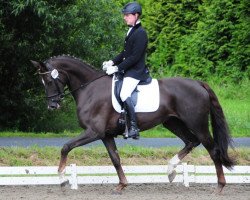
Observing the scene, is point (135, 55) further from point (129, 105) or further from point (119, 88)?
point (129, 105)

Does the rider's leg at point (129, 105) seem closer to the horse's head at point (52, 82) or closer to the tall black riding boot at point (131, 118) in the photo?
the tall black riding boot at point (131, 118)

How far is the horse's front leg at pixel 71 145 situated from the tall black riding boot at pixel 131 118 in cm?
49

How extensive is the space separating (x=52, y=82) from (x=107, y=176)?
174 centimetres

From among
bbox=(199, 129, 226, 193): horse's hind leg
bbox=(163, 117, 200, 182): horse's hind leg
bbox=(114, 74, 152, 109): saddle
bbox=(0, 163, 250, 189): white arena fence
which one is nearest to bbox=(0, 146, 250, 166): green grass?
bbox=(0, 163, 250, 189): white arena fence

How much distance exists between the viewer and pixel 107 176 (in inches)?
448

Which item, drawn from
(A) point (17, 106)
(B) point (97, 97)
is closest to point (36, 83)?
(A) point (17, 106)

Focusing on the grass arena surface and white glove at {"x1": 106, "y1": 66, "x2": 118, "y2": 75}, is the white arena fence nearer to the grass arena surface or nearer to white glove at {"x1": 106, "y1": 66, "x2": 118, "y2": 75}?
the grass arena surface

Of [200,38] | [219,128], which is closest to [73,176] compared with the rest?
[219,128]

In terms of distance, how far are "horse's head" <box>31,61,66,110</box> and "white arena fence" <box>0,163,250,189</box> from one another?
1000 mm

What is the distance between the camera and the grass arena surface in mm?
10031

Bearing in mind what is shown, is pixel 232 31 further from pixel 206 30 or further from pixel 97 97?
pixel 97 97

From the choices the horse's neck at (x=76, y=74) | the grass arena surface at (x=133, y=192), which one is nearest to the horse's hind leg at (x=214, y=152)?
the grass arena surface at (x=133, y=192)

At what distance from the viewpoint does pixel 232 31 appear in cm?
2514

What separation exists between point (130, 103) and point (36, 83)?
9386 millimetres
